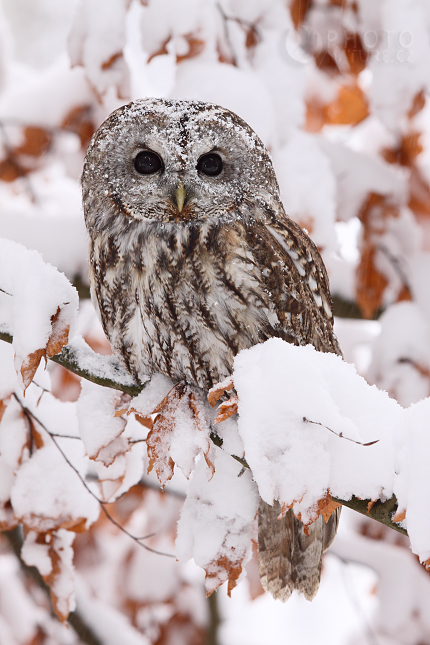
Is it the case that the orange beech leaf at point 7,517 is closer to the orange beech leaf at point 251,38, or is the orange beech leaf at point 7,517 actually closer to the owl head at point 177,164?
the owl head at point 177,164

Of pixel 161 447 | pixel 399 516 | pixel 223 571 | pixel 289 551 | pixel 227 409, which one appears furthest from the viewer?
pixel 289 551

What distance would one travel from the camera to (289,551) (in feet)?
5.58

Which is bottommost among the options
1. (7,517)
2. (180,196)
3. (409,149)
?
(7,517)

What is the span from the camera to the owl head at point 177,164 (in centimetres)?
144

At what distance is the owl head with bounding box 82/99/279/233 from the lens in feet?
4.71

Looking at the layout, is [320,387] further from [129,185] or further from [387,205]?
[387,205]

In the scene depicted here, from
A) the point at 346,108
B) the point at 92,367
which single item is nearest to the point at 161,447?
the point at 92,367

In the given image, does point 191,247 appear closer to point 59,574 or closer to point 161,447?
point 161,447

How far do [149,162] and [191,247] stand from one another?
284 millimetres

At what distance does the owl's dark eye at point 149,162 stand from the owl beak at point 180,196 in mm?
112

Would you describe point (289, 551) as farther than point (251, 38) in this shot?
No

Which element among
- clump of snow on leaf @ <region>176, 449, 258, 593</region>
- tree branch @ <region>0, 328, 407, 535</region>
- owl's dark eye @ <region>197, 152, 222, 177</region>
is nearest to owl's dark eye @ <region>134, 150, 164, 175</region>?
owl's dark eye @ <region>197, 152, 222, 177</region>

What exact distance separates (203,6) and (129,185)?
0.65 metres

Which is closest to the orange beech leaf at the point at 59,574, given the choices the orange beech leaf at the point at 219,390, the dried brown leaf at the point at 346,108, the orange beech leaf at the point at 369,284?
the orange beech leaf at the point at 219,390
